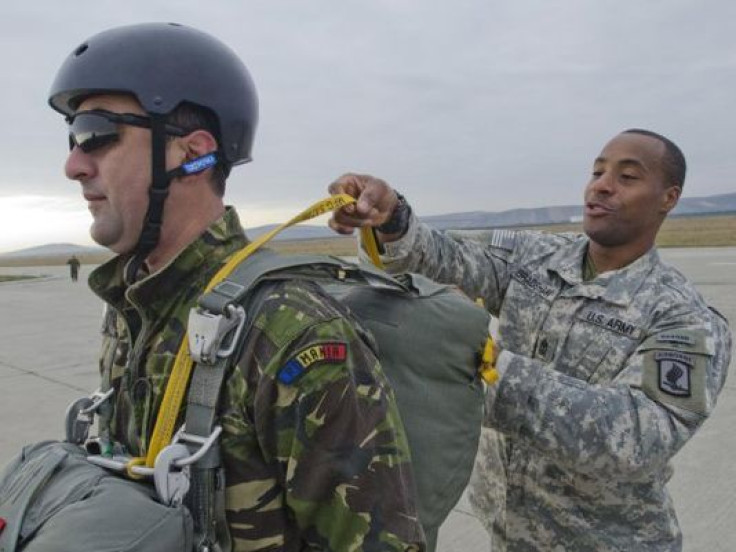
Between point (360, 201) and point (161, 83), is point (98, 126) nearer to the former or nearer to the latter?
point (161, 83)

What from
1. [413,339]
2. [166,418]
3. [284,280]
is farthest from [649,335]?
[166,418]

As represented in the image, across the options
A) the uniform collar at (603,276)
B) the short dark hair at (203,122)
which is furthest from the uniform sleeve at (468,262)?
the short dark hair at (203,122)

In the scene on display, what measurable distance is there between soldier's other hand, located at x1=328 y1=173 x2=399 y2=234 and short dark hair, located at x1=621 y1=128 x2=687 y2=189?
98cm

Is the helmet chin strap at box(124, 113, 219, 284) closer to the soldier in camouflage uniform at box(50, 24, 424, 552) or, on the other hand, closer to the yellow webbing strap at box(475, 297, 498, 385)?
the soldier in camouflage uniform at box(50, 24, 424, 552)

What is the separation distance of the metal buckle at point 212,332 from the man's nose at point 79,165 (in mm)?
500

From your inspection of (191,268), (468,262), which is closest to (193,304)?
(191,268)

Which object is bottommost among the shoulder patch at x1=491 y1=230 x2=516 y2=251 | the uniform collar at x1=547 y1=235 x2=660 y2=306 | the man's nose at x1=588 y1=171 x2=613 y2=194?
the uniform collar at x1=547 y1=235 x2=660 y2=306

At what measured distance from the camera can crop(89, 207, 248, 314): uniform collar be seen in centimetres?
149

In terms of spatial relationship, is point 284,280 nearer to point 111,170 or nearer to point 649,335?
point 111,170

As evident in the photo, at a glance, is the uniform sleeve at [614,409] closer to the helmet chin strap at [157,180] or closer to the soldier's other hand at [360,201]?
the soldier's other hand at [360,201]

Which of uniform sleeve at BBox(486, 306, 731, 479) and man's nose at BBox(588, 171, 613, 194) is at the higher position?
man's nose at BBox(588, 171, 613, 194)

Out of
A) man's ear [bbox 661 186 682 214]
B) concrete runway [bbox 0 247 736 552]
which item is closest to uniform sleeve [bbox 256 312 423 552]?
man's ear [bbox 661 186 682 214]

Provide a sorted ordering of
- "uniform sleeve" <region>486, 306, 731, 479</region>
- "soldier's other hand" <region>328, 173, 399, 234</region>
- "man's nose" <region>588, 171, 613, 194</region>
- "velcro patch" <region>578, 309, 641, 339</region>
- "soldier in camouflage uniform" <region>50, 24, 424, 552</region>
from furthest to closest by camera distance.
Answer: "man's nose" <region>588, 171, 613, 194</region> < "velcro patch" <region>578, 309, 641, 339</region> < "soldier's other hand" <region>328, 173, 399, 234</region> < "uniform sleeve" <region>486, 306, 731, 479</region> < "soldier in camouflage uniform" <region>50, 24, 424, 552</region>

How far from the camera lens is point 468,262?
241cm
